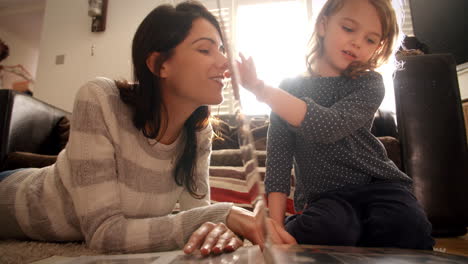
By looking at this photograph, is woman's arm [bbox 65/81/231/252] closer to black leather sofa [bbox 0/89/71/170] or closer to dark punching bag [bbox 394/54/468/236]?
black leather sofa [bbox 0/89/71/170]

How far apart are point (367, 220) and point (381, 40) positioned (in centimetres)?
40

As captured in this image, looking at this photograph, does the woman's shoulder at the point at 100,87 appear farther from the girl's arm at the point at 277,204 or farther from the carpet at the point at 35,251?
the girl's arm at the point at 277,204

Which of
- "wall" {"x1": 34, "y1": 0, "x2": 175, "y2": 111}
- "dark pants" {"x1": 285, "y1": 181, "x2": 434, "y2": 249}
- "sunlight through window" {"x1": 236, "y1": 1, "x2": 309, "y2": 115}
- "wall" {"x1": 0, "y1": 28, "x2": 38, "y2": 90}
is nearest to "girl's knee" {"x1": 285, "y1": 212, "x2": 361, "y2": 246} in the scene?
"dark pants" {"x1": 285, "y1": 181, "x2": 434, "y2": 249}

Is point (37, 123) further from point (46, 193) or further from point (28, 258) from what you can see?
point (28, 258)

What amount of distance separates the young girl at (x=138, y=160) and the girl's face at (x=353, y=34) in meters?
0.28

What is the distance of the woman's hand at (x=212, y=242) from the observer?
25 cm

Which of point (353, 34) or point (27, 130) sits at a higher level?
point (353, 34)

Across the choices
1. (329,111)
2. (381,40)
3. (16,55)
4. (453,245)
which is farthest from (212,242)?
(16,55)

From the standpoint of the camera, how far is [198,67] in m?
0.53

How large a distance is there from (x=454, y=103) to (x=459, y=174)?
0.24 metres

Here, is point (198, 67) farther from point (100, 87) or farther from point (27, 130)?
point (27, 130)

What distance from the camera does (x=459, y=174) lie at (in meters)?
0.92

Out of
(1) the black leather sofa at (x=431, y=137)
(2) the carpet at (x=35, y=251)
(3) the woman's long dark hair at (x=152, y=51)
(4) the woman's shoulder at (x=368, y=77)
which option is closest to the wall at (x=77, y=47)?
(1) the black leather sofa at (x=431, y=137)

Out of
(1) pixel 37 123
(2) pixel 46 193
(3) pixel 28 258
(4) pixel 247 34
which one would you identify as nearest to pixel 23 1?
(1) pixel 37 123
